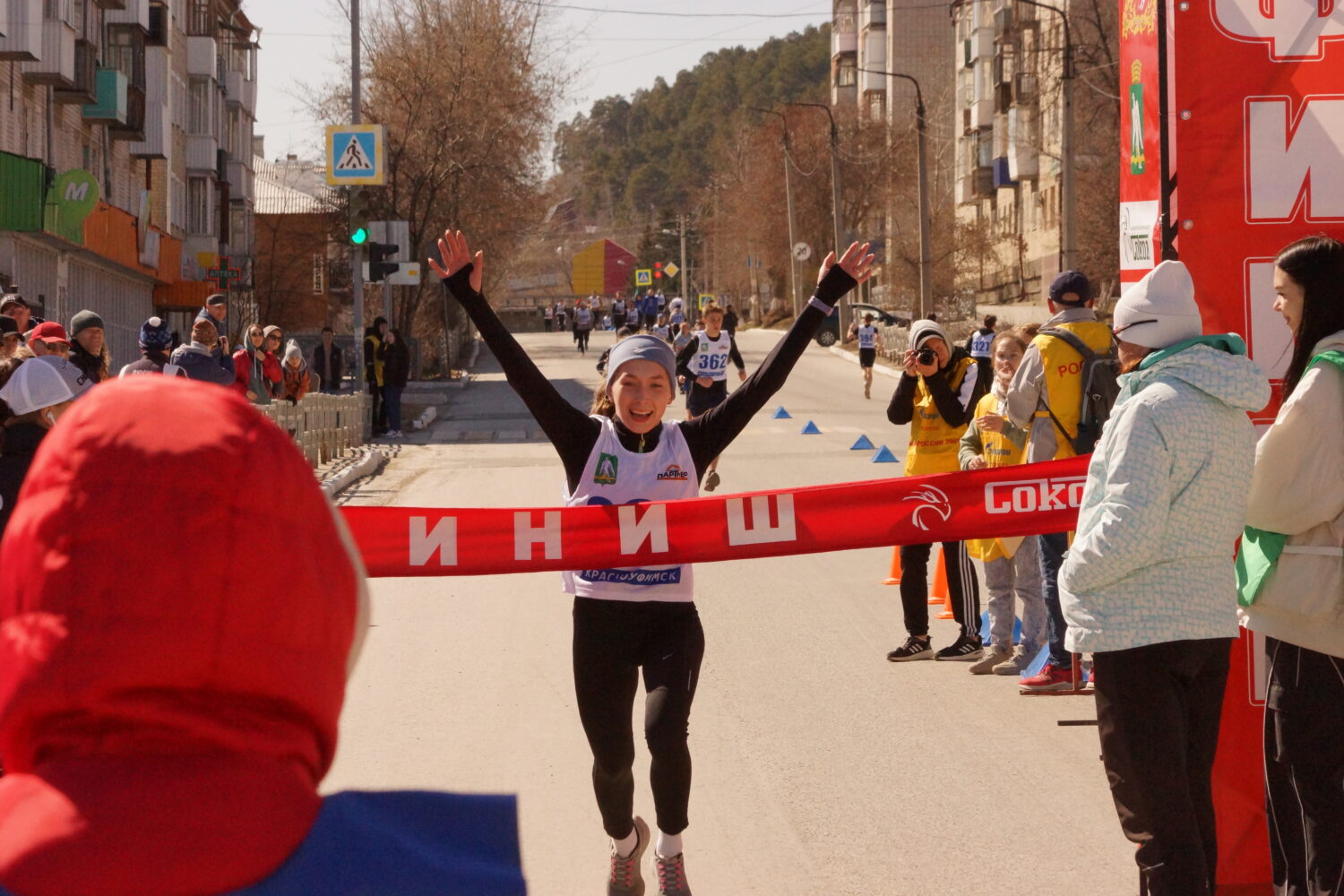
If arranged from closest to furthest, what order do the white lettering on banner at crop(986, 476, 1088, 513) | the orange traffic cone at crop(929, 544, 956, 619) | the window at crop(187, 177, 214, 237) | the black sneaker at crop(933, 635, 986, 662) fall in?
the white lettering on banner at crop(986, 476, 1088, 513)
the black sneaker at crop(933, 635, 986, 662)
the orange traffic cone at crop(929, 544, 956, 619)
the window at crop(187, 177, 214, 237)

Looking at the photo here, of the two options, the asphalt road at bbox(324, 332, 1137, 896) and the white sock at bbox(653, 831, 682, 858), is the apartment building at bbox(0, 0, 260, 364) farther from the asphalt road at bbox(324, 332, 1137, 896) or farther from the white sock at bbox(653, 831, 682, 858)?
the white sock at bbox(653, 831, 682, 858)

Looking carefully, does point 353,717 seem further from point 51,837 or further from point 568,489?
point 51,837

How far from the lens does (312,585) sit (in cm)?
130

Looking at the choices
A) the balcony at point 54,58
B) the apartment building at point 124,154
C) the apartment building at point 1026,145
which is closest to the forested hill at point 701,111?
the apartment building at point 1026,145

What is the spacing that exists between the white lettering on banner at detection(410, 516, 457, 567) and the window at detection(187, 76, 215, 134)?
56.3 m

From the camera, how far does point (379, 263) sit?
25109 millimetres

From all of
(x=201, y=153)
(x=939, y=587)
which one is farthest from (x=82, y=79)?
(x=939, y=587)

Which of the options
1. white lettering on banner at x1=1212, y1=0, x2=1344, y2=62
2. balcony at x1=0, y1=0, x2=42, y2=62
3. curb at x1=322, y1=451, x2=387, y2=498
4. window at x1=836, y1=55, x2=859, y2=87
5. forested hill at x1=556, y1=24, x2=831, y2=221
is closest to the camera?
white lettering on banner at x1=1212, y1=0, x2=1344, y2=62

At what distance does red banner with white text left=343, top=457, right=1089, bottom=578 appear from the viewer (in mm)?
5641

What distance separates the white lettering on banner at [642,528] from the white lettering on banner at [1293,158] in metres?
2.15

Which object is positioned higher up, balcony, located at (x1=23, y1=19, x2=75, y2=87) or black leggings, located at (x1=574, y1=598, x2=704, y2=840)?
balcony, located at (x1=23, y1=19, x2=75, y2=87)

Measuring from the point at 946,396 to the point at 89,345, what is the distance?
5555 millimetres

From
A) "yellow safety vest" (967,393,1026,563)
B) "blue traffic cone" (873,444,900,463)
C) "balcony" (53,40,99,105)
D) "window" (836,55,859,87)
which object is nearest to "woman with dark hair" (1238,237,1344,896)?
"yellow safety vest" (967,393,1026,563)

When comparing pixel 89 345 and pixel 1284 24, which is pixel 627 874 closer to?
pixel 1284 24
